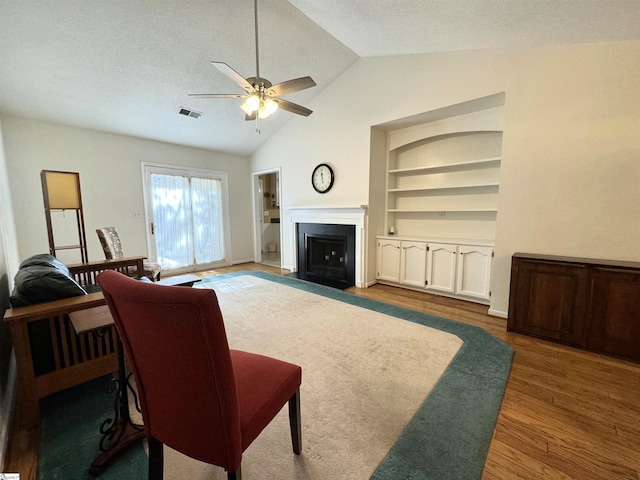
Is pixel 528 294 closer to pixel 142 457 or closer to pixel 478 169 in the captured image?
pixel 478 169

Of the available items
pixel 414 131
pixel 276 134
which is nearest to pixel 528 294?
pixel 414 131

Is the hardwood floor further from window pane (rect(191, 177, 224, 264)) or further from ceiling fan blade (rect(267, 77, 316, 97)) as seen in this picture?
window pane (rect(191, 177, 224, 264))

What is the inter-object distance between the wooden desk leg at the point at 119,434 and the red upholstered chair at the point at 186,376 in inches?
16.9

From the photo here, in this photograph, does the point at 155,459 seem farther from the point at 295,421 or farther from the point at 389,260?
the point at 389,260

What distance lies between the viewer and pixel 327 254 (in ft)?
16.0

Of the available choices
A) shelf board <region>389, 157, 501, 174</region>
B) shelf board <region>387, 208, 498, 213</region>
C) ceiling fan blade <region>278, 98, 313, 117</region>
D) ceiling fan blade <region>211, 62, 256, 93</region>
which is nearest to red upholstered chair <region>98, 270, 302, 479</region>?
ceiling fan blade <region>211, 62, 256, 93</region>

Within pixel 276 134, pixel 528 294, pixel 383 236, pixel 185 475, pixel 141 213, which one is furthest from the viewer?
pixel 276 134

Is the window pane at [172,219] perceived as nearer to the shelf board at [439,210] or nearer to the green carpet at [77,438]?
the green carpet at [77,438]

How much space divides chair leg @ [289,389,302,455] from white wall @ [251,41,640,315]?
2.81 meters

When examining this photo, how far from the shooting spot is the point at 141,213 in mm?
4641

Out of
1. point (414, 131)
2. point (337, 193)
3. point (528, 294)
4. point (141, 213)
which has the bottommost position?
point (528, 294)

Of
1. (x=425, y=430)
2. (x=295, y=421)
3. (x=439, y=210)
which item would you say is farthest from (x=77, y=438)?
(x=439, y=210)

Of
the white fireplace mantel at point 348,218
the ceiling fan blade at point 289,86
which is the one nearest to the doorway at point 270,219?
the white fireplace mantel at point 348,218

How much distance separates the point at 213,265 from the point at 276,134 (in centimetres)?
313
